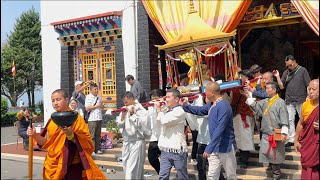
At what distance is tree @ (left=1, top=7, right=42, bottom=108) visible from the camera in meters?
26.2

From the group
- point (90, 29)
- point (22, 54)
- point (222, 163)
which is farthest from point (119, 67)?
point (22, 54)

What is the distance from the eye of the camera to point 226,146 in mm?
5250

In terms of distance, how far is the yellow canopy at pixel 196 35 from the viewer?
8.23 metres

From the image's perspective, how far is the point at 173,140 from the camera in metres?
5.77

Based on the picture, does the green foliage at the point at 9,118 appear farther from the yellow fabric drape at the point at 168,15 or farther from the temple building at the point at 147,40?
the yellow fabric drape at the point at 168,15

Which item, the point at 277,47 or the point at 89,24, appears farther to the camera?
the point at 89,24

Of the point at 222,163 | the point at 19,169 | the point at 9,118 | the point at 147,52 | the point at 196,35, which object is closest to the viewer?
the point at 222,163

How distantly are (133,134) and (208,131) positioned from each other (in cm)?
115

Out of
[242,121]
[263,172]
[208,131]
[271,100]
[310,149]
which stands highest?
[271,100]

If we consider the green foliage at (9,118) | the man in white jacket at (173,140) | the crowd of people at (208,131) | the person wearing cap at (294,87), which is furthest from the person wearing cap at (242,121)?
the green foliage at (9,118)

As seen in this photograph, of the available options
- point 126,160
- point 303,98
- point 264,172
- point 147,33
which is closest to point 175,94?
point 126,160

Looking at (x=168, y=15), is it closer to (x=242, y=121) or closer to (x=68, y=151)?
(x=242, y=121)

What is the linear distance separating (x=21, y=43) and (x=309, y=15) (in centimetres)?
2529

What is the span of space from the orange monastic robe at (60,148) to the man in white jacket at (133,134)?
1587 mm
